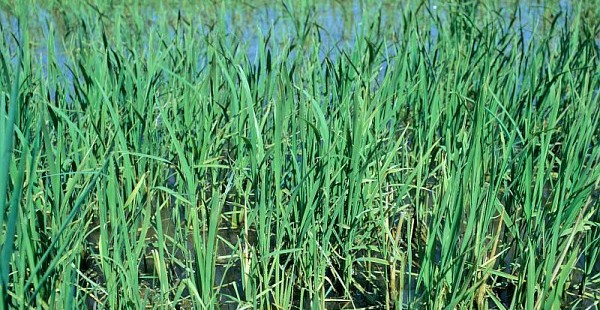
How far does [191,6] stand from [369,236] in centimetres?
358

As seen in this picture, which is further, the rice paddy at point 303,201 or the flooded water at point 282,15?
the flooded water at point 282,15

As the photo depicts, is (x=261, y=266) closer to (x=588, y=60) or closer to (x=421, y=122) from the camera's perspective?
(x=421, y=122)

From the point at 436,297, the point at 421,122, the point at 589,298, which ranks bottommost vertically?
the point at 589,298

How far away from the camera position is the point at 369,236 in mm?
2232

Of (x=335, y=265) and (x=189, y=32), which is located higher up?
(x=189, y=32)

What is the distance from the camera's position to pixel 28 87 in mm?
2430

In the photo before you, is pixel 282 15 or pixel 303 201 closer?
pixel 303 201

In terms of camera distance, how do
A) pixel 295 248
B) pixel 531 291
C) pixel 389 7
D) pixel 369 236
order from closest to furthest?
pixel 531 291 → pixel 295 248 → pixel 369 236 → pixel 389 7

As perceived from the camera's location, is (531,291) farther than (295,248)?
No

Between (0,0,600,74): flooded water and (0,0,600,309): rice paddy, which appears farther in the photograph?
(0,0,600,74): flooded water

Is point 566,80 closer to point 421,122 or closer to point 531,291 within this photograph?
point 421,122

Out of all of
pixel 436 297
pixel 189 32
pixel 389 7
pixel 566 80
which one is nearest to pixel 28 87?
pixel 189 32

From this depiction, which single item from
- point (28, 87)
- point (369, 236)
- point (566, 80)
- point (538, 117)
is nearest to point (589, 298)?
point (369, 236)

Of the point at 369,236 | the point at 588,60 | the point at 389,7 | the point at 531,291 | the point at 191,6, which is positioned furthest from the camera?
the point at 389,7
